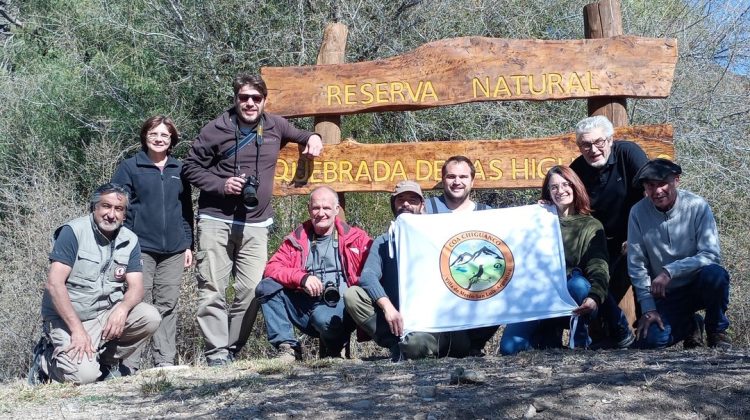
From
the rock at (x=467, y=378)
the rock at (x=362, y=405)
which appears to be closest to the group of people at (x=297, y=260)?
the rock at (x=467, y=378)

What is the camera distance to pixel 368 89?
7.85m

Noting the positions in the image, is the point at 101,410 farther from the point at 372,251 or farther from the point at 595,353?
the point at 595,353

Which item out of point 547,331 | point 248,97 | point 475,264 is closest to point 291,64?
point 248,97

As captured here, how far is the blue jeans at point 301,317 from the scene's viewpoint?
6680mm

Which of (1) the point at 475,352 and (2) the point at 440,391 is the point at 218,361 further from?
(2) the point at 440,391

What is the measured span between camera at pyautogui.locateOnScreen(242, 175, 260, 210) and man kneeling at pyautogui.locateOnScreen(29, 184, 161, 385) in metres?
0.84

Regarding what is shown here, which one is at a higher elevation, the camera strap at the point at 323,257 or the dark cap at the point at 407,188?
the dark cap at the point at 407,188

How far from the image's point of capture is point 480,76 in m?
7.71

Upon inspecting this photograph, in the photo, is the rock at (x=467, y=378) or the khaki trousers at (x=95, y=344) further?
the khaki trousers at (x=95, y=344)

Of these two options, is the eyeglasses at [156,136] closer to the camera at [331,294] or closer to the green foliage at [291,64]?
the camera at [331,294]

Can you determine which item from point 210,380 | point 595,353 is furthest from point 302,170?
point 595,353

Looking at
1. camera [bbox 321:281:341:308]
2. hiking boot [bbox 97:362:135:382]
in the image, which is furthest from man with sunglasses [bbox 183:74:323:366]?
camera [bbox 321:281:341:308]

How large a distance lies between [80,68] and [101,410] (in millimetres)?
9352

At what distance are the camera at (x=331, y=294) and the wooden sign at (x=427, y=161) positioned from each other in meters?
1.28
